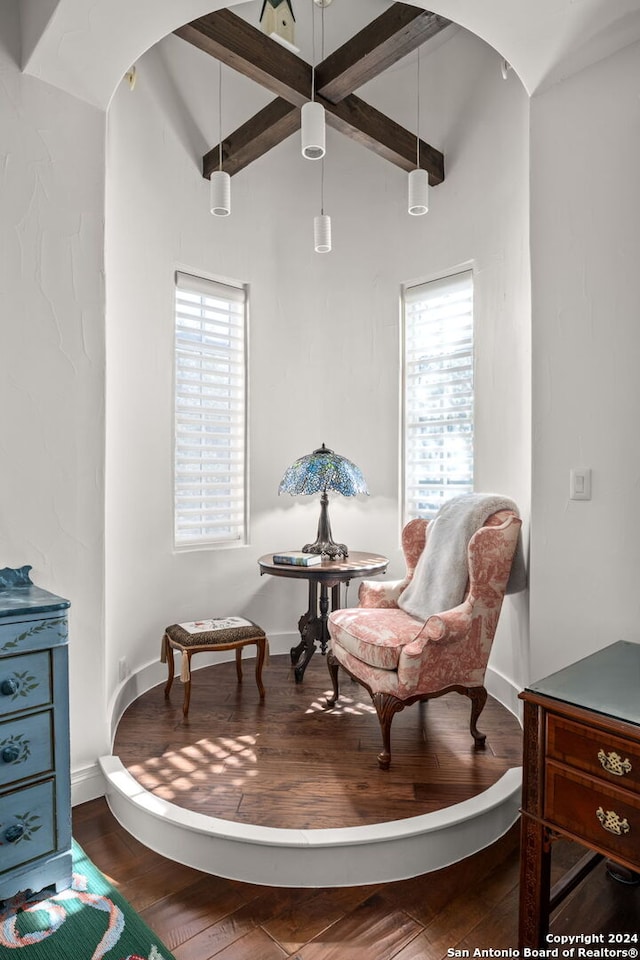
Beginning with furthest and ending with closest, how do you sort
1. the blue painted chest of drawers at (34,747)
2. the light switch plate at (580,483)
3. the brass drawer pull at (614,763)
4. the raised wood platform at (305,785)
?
the light switch plate at (580,483), the raised wood platform at (305,785), the blue painted chest of drawers at (34,747), the brass drawer pull at (614,763)

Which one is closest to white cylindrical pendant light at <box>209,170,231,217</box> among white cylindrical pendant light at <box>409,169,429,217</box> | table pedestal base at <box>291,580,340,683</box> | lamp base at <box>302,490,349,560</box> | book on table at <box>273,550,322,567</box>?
white cylindrical pendant light at <box>409,169,429,217</box>

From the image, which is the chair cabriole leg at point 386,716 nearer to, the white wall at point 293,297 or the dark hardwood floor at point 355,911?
the dark hardwood floor at point 355,911

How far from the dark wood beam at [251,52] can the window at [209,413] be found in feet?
3.61

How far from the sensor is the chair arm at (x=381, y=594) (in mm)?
2930

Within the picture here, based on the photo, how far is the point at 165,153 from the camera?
10.7 ft

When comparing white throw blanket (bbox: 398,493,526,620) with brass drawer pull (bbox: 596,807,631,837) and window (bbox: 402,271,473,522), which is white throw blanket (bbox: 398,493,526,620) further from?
brass drawer pull (bbox: 596,807,631,837)

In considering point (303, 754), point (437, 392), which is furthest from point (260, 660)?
point (437, 392)

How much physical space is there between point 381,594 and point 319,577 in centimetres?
33

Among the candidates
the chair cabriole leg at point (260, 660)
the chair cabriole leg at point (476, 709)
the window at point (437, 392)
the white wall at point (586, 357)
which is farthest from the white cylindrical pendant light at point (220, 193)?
the chair cabriole leg at point (476, 709)

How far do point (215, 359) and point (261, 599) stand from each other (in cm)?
155

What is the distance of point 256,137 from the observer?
319cm

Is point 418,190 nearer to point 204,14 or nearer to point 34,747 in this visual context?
point 204,14

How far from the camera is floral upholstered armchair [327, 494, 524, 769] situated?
2301mm

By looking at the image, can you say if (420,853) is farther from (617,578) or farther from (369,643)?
(617,578)
